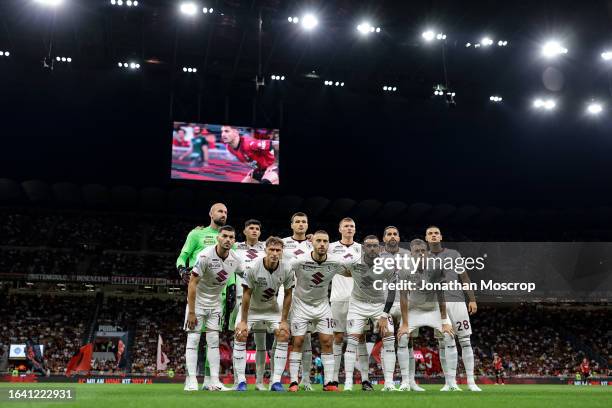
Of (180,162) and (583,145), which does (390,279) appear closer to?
(180,162)

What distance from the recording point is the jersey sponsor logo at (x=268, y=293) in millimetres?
9328

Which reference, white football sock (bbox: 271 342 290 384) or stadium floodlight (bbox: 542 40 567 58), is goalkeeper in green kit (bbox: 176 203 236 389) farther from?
stadium floodlight (bbox: 542 40 567 58)

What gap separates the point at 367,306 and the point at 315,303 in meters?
0.97

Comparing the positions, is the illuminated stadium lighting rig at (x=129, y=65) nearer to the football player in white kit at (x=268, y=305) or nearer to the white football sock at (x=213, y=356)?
the football player in white kit at (x=268, y=305)

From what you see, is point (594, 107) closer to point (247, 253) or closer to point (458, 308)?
point (458, 308)

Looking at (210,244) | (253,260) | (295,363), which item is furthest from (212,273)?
(295,363)

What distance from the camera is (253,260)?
995 centimetres

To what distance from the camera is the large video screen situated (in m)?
31.8

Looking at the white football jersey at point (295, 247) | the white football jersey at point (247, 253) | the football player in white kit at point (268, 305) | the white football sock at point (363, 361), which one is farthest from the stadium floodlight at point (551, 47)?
the football player in white kit at point (268, 305)

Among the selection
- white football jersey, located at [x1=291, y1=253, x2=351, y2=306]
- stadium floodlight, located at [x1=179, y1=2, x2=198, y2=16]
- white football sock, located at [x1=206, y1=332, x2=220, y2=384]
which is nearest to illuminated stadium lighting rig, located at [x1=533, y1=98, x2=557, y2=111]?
stadium floodlight, located at [x1=179, y1=2, x2=198, y2=16]

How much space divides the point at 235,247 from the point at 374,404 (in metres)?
5.37

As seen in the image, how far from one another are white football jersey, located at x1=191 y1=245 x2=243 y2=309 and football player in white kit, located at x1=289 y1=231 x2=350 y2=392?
1093mm

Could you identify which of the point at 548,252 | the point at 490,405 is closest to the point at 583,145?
the point at 548,252

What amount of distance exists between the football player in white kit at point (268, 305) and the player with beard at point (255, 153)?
74.8 ft
